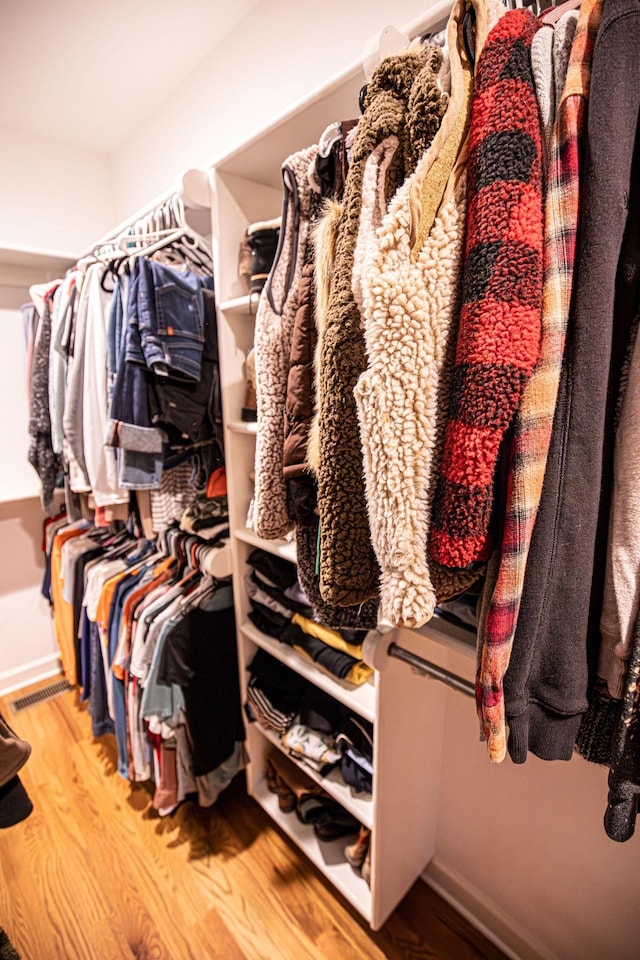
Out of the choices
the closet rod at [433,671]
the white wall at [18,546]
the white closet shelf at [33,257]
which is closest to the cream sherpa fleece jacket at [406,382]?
the closet rod at [433,671]

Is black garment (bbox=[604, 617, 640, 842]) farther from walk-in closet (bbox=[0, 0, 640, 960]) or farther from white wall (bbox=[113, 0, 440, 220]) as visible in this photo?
white wall (bbox=[113, 0, 440, 220])

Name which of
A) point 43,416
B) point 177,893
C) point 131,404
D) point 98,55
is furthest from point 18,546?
point 98,55

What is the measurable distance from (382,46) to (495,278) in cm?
42

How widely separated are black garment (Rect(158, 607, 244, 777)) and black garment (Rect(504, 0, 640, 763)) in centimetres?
102

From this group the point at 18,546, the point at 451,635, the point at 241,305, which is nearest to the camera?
the point at 451,635

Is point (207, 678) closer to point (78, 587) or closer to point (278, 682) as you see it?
point (278, 682)

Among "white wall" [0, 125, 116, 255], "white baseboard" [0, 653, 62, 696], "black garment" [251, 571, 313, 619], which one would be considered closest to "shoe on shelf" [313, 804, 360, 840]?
"black garment" [251, 571, 313, 619]

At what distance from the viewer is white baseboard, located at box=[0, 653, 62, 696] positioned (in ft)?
6.99

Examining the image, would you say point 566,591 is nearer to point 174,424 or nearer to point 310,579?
point 310,579

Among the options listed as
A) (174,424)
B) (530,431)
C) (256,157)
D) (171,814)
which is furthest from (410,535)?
(171,814)

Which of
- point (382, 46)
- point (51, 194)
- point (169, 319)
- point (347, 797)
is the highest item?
point (51, 194)

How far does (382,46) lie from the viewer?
22.0 inches

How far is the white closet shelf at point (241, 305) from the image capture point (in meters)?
0.99

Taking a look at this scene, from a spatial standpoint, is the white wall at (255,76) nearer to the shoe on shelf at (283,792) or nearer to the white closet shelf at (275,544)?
the white closet shelf at (275,544)
